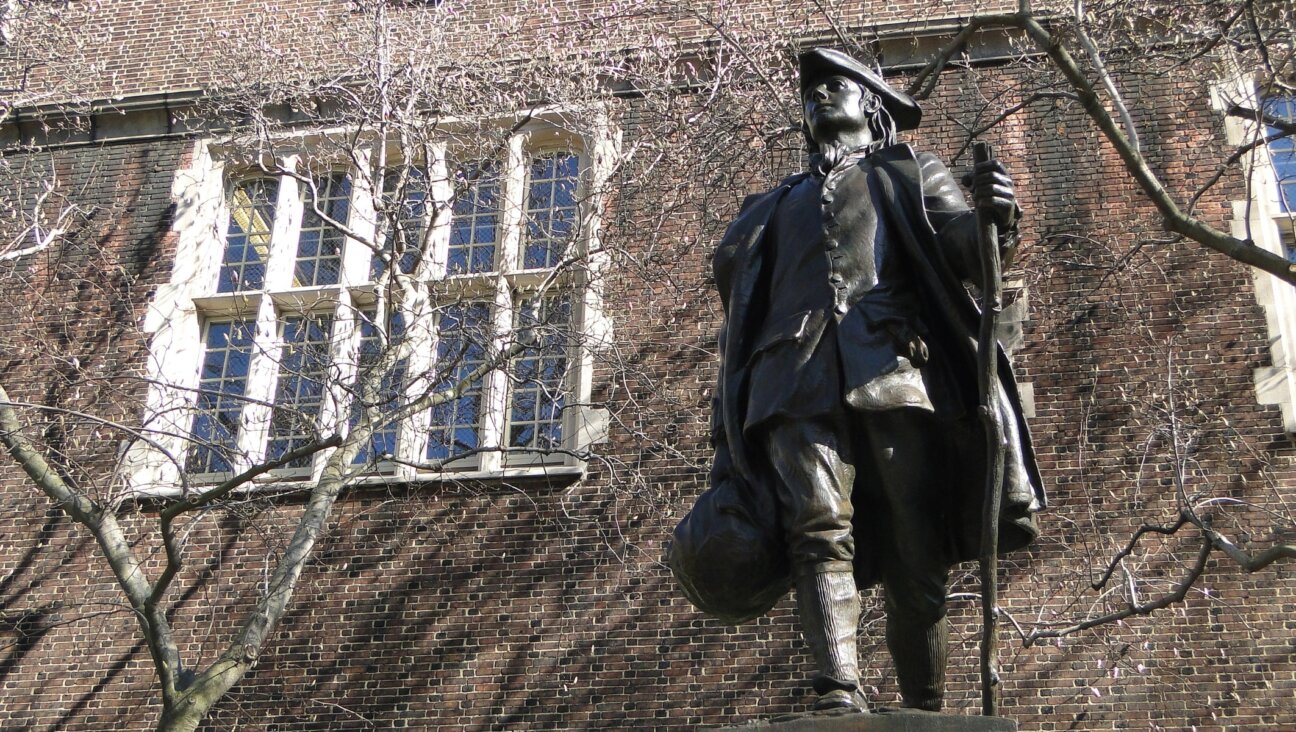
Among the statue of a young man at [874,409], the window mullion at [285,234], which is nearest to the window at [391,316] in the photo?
the window mullion at [285,234]

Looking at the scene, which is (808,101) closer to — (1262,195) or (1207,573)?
(1207,573)

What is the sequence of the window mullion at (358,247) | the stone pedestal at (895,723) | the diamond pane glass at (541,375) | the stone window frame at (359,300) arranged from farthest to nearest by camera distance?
the window mullion at (358,247) < the stone window frame at (359,300) < the diamond pane glass at (541,375) < the stone pedestal at (895,723)

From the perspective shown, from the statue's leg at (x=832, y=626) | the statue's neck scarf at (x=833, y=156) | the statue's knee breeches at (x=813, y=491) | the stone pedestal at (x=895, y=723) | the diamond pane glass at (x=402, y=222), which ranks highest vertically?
the diamond pane glass at (x=402, y=222)

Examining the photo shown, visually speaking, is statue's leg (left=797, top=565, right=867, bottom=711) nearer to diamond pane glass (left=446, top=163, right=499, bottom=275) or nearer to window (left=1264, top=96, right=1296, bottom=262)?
diamond pane glass (left=446, top=163, right=499, bottom=275)

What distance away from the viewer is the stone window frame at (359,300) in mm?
13195

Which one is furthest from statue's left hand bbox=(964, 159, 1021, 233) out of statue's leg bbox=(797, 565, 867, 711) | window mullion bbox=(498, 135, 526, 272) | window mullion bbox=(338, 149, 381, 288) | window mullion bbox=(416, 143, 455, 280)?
window mullion bbox=(338, 149, 381, 288)

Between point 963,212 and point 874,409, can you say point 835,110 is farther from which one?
point 874,409

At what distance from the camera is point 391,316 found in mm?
12023

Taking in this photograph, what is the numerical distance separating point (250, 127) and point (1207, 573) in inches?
381

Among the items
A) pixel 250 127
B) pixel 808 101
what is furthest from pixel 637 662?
pixel 808 101

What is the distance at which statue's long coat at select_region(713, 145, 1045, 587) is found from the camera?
4.77 meters

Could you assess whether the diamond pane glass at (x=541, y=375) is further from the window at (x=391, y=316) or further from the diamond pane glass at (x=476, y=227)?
the diamond pane glass at (x=476, y=227)

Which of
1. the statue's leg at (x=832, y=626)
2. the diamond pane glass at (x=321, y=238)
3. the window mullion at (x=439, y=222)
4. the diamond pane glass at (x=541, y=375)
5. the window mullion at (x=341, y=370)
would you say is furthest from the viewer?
the diamond pane glass at (x=321, y=238)

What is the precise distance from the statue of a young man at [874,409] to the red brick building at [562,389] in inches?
260
